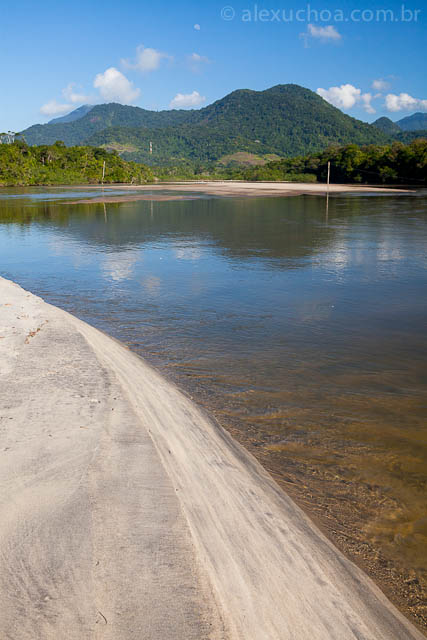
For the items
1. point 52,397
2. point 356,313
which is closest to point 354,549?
point 52,397

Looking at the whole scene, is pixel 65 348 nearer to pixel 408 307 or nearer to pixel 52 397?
pixel 52 397

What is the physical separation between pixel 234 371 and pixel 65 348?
2894mm

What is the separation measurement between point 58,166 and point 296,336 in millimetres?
142617

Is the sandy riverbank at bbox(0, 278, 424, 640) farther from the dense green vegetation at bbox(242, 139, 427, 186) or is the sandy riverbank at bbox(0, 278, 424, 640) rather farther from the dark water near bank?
the dense green vegetation at bbox(242, 139, 427, 186)

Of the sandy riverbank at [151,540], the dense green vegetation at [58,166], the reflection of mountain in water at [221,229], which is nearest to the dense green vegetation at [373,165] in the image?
the dense green vegetation at [58,166]

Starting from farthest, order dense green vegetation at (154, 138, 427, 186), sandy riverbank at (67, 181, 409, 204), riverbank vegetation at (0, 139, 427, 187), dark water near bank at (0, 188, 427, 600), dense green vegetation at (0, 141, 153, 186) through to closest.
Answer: dense green vegetation at (0, 141, 153, 186) < riverbank vegetation at (0, 139, 427, 187) < dense green vegetation at (154, 138, 427, 186) < sandy riverbank at (67, 181, 409, 204) < dark water near bank at (0, 188, 427, 600)

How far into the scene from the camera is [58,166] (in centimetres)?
13600

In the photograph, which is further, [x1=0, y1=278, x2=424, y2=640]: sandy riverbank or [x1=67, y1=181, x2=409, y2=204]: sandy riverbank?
[x1=67, y1=181, x2=409, y2=204]: sandy riverbank

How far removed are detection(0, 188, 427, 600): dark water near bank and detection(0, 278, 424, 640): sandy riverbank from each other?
70 centimetres

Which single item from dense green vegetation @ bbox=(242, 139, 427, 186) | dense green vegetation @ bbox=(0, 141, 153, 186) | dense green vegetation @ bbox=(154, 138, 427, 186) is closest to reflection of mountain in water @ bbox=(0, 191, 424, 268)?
dense green vegetation @ bbox=(242, 139, 427, 186)

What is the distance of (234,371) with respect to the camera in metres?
7.77

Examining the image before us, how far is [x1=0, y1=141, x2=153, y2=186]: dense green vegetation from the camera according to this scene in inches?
4688

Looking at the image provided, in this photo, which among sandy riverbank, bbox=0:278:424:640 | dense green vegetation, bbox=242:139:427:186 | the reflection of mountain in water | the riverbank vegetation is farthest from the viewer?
the riverbank vegetation

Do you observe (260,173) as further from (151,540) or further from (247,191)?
(151,540)
